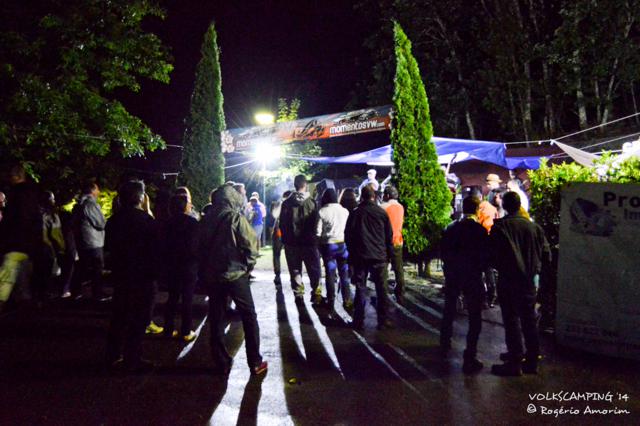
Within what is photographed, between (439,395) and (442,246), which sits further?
(442,246)

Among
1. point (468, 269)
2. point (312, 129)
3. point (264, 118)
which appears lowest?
point (468, 269)

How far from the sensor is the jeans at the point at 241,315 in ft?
15.1

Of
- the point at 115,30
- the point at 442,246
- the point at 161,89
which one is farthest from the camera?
the point at 161,89

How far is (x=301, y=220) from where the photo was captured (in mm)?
7637

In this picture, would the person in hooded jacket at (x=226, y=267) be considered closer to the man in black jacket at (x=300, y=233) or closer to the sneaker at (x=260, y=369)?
the sneaker at (x=260, y=369)

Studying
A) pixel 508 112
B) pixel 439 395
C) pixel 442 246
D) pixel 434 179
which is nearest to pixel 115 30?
pixel 434 179

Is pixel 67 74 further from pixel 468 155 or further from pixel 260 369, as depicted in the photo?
pixel 468 155

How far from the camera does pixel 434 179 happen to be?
10.6 meters

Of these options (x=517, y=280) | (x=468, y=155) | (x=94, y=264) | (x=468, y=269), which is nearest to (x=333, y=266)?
(x=468, y=269)

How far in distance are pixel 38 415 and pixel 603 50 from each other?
2115 centimetres

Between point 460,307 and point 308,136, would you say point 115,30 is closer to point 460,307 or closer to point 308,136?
point 308,136

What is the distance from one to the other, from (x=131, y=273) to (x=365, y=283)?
309 cm

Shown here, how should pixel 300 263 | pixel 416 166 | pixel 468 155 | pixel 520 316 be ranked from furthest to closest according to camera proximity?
pixel 468 155
pixel 416 166
pixel 300 263
pixel 520 316

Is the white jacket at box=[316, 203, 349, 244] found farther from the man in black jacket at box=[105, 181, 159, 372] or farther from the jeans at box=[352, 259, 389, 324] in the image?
the man in black jacket at box=[105, 181, 159, 372]
